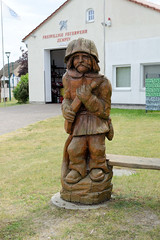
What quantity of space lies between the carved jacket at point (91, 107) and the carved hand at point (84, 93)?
0.23ft

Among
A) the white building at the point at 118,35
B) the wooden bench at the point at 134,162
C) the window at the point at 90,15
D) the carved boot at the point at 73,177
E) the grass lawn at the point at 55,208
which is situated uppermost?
the window at the point at 90,15

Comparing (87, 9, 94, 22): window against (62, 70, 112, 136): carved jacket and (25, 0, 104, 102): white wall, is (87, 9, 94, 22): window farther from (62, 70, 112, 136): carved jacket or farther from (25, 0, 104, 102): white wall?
(62, 70, 112, 136): carved jacket

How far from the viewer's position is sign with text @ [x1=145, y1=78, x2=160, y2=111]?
40.4 ft

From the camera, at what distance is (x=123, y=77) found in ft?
49.0

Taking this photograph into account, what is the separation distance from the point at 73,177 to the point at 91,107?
940 millimetres

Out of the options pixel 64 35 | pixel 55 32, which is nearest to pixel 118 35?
pixel 64 35

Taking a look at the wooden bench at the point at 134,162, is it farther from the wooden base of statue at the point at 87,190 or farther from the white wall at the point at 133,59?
the white wall at the point at 133,59

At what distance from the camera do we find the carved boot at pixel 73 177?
357 centimetres

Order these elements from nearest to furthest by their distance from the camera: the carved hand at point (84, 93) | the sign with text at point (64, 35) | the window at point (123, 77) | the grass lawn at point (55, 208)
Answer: the grass lawn at point (55, 208), the carved hand at point (84, 93), the window at point (123, 77), the sign with text at point (64, 35)

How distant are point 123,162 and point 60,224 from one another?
3.77 feet

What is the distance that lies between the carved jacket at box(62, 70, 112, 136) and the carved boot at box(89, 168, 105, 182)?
499 millimetres

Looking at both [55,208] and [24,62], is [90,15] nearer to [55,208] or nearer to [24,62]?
[55,208]

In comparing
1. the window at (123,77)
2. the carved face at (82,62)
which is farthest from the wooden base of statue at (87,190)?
the window at (123,77)

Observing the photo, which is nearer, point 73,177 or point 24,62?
point 73,177
